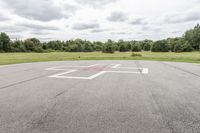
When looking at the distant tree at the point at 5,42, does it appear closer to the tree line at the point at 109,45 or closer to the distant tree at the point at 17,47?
the tree line at the point at 109,45

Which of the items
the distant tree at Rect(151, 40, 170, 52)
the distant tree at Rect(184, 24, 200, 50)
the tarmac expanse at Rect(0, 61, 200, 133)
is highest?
the distant tree at Rect(184, 24, 200, 50)

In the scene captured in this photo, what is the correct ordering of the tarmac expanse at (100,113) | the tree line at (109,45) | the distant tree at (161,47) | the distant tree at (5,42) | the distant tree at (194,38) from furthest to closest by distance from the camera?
the distant tree at (194,38) → the distant tree at (161,47) → the tree line at (109,45) → the distant tree at (5,42) → the tarmac expanse at (100,113)

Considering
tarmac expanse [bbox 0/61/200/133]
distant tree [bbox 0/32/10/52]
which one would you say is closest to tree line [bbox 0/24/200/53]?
distant tree [bbox 0/32/10/52]

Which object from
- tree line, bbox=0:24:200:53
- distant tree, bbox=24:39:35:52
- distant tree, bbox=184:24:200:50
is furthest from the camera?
distant tree, bbox=24:39:35:52

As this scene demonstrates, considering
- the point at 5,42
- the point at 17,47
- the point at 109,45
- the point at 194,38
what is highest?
the point at 194,38

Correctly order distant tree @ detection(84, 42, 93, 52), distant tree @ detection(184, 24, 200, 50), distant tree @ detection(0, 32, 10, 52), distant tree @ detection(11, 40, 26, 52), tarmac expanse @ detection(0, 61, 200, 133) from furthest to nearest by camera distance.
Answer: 1. distant tree @ detection(84, 42, 93, 52)
2. distant tree @ detection(184, 24, 200, 50)
3. distant tree @ detection(11, 40, 26, 52)
4. distant tree @ detection(0, 32, 10, 52)
5. tarmac expanse @ detection(0, 61, 200, 133)

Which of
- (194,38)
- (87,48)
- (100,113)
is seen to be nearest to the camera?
(100,113)

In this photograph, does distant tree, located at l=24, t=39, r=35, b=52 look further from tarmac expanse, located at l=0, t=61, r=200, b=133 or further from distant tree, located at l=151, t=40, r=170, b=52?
tarmac expanse, located at l=0, t=61, r=200, b=133

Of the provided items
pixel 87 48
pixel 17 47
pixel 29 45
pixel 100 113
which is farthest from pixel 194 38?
Answer: pixel 100 113

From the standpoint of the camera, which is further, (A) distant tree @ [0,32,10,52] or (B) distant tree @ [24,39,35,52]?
(B) distant tree @ [24,39,35,52]

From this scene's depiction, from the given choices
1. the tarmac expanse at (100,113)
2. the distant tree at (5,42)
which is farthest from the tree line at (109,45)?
the tarmac expanse at (100,113)

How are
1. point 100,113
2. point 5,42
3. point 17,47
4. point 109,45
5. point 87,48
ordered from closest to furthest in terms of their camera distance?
1. point 100,113
2. point 5,42
3. point 109,45
4. point 17,47
5. point 87,48

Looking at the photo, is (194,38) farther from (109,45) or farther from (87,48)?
(87,48)

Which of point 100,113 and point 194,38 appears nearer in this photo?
point 100,113
